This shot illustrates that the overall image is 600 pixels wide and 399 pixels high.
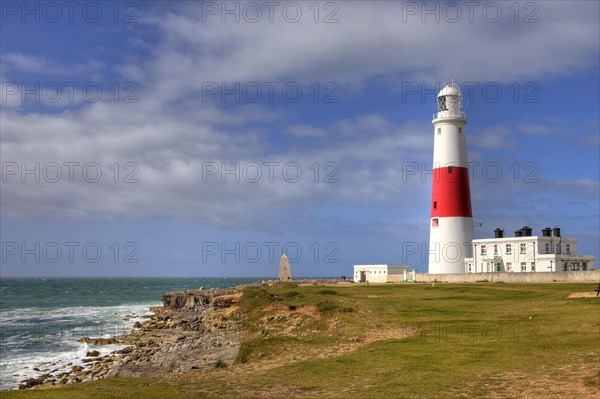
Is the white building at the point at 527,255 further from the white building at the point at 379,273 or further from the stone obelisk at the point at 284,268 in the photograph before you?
the stone obelisk at the point at 284,268

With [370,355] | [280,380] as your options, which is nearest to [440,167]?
[370,355]

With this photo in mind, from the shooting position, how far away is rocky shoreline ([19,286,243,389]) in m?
24.5

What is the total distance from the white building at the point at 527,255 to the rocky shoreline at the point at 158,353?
88.5 ft

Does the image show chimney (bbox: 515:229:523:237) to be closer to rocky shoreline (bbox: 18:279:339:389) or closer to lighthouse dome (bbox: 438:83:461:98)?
lighthouse dome (bbox: 438:83:461:98)

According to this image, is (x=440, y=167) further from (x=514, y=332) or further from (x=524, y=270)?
(x=514, y=332)

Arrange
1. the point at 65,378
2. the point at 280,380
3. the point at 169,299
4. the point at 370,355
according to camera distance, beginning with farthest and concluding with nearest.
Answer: the point at 169,299
the point at 65,378
the point at 370,355
the point at 280,380

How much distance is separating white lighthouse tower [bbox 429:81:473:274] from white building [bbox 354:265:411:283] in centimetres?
795

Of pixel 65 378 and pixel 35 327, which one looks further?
pixel 35 327

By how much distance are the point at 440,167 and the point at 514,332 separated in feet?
128

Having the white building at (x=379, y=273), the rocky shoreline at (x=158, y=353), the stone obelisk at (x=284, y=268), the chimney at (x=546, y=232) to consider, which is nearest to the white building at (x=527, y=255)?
the chimney at (x=546, y=232)

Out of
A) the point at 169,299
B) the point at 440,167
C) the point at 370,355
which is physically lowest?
the point at 169,299

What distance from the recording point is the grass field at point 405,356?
17.1 m

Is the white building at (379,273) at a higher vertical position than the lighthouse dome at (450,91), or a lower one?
lower

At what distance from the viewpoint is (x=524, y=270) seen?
62500 millimetres
